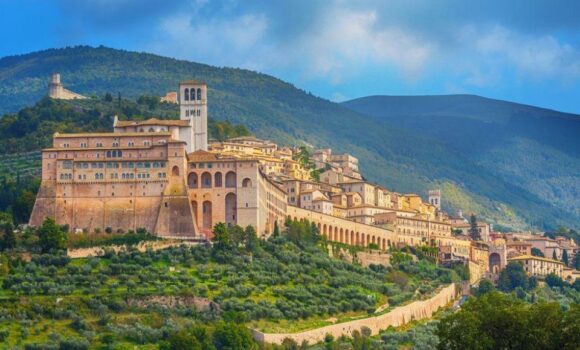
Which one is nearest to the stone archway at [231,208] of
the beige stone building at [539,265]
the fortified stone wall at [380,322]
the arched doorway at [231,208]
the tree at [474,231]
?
the arched doorway at [231,208]

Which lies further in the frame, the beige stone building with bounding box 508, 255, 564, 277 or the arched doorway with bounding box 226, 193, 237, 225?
the beige stone building with bounding box 508, 255, 564, 277

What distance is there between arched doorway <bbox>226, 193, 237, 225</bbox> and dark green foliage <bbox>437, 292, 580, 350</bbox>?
35.2 metres

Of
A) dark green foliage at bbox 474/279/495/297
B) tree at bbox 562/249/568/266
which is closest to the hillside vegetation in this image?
dark green foliage at bbox 474/279/495/297

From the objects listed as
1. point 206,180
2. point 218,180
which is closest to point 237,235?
point 218,180

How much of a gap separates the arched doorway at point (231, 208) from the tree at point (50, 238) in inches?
463

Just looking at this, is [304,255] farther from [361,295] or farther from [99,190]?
[99,190]

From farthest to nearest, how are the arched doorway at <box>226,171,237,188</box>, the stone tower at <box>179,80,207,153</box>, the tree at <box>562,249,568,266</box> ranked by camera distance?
the tree at <box>562,249,568,266</box>
the stone tower at <box>179,80,207,153</box>
the arched doorway at <box>226,171,237,188</box>

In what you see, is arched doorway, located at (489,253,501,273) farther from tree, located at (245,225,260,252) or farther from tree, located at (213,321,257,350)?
tree, located at (213,321,257,350)

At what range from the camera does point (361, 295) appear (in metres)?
103

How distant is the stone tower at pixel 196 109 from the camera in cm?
11662

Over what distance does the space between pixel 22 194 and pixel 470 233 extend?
1876 inches

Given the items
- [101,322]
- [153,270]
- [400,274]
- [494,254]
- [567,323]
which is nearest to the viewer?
[567,323]

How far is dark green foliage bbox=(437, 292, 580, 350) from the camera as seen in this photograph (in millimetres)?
67625

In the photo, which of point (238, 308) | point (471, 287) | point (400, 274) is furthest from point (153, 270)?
point (471, 287)
